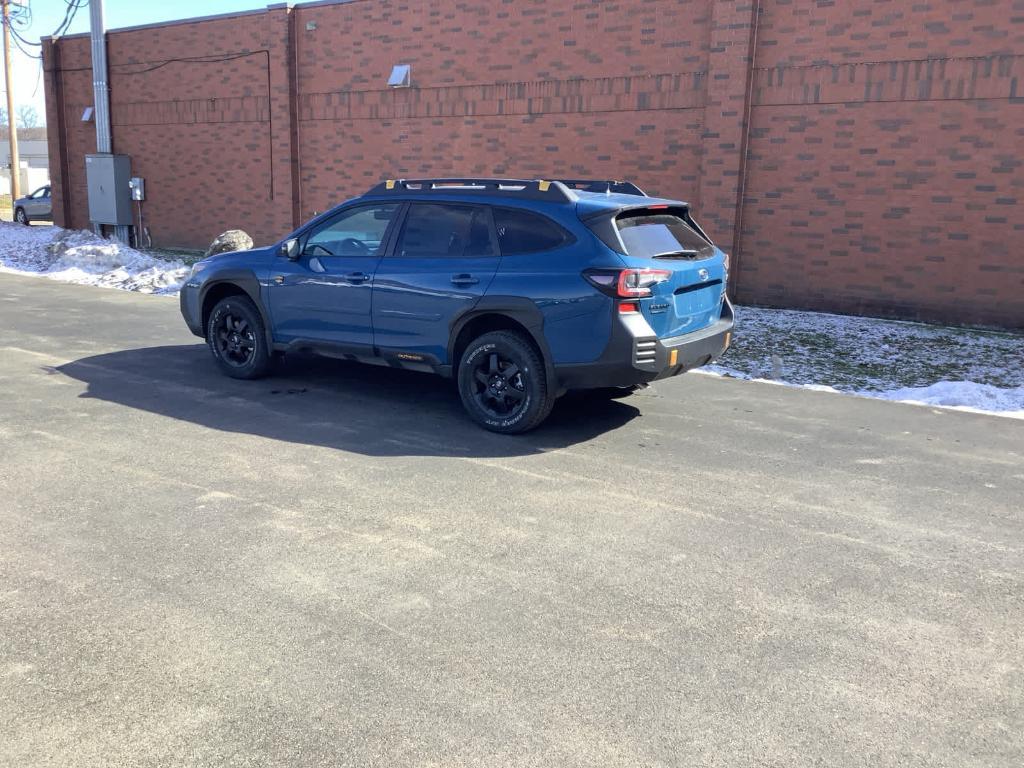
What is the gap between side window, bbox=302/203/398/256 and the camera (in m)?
7.50

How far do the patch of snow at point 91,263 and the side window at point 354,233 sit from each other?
7.53 m

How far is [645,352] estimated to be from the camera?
245 inches

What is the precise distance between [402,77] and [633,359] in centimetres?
1212

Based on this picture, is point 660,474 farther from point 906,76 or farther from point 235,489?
point 906,76

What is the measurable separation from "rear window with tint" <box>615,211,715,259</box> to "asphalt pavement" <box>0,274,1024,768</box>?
134 centimetres

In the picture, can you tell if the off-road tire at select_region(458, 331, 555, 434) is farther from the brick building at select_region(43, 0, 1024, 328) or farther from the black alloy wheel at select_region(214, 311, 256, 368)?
the brick building at select_region(43, 0, 1024, 328)

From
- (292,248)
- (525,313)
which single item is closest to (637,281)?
(525,313)

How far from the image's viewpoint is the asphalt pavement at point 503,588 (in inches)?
123

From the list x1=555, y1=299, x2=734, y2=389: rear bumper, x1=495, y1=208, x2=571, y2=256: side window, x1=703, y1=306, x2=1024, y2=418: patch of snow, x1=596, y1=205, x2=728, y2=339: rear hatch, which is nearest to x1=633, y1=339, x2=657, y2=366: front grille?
x1=555, y1=299, x2=734, y2=389: rear bumper

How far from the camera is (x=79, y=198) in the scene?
24188 mm

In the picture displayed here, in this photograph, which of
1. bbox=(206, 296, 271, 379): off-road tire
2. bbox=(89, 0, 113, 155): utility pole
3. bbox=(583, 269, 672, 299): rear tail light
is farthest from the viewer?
bbox=(89, 0, 113, 155): utility pole

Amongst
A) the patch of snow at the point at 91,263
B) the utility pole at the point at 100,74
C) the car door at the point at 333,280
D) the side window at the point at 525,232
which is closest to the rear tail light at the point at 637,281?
the side window at the point at 525,232

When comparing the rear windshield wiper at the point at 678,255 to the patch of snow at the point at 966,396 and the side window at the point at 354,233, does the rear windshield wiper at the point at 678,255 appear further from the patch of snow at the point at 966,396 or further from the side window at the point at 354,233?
the patch of snow at the point at 966,396

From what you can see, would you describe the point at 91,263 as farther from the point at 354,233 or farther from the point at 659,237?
the point at 659,237
